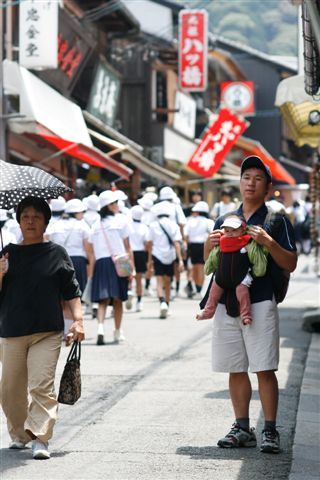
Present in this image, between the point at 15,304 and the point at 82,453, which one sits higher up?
the point at 15,304

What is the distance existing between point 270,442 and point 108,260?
22.5 ft

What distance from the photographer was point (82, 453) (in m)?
7.42

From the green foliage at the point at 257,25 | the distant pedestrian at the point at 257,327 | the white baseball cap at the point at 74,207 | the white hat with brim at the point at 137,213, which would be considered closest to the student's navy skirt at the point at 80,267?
the white baseball cap at the point at 74,207

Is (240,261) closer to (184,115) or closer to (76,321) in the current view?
(76,321)

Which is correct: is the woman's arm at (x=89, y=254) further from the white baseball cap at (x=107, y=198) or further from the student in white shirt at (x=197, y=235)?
the student in white shirt at (x=197, y=235)

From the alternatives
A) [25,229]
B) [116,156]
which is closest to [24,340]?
[25,229]

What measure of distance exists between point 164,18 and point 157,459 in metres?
34.9

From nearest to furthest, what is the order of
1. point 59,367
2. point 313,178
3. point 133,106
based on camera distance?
point 59,367 < point 313,178 < point 133,106

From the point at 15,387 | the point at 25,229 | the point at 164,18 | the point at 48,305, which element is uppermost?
the point at 164,18

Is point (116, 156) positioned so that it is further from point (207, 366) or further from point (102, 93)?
point (207, 366)

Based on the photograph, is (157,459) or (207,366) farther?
(207,366)

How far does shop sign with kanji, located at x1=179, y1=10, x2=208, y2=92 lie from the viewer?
35438 mm

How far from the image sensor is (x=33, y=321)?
23.9ft

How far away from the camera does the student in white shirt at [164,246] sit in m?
17.9
